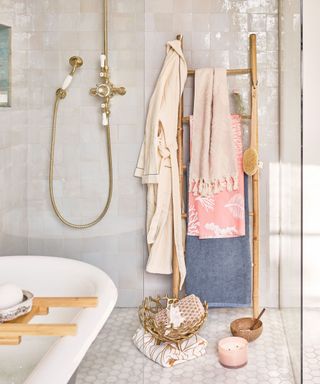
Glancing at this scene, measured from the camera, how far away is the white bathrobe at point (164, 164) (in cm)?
255

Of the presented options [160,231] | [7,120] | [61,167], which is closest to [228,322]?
[160,231]

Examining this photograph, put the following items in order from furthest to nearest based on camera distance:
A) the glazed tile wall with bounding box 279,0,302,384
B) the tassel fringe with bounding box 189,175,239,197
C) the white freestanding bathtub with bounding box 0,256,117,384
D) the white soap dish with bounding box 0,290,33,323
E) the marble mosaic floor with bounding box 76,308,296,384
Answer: the tassel fringe with bounding box 189,175,239,197 < the marble mosaic floor with bounding box 76,308,296,384 < the glazed tile wall with bounding box 279,0,302,384 < the white soap dish with bounding box 0,290,33,323 < the white freestanding bathtub with bounding box 0,256,117,384

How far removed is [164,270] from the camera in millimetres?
2654

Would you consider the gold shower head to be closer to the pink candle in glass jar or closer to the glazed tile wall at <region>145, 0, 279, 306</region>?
the glazed tile wall at <region>145, 0, 279, 306</region>

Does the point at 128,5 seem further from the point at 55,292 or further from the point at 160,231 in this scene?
the point at 55,292

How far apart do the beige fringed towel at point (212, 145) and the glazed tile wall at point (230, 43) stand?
103mm

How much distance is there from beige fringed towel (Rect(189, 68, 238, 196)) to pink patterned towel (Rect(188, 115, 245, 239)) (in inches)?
1.4

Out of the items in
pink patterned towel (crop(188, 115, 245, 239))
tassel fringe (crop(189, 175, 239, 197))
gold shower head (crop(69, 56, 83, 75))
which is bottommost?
pink patterned towel (crop(188, 115, 245, 239))

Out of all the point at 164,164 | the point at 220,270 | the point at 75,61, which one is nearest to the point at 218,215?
the point at 220,270

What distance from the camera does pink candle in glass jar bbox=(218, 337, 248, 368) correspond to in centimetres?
254

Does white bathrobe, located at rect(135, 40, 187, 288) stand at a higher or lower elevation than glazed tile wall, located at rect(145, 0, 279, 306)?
lower

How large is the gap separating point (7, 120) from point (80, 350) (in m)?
1.31

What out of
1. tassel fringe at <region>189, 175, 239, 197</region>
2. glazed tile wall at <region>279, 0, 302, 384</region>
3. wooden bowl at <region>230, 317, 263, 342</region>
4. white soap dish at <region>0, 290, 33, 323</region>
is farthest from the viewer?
tassel fringe at <region>189, 175, 239, 197</region>

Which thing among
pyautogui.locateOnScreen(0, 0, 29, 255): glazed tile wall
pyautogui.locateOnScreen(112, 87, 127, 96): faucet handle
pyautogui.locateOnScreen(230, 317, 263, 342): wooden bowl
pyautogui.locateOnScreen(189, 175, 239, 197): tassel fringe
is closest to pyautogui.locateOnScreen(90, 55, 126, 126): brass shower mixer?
pyautogui.locateOnScreen(112, 87, 127, 96): faucet handle
